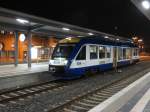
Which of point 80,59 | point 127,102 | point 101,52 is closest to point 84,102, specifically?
point 127,102

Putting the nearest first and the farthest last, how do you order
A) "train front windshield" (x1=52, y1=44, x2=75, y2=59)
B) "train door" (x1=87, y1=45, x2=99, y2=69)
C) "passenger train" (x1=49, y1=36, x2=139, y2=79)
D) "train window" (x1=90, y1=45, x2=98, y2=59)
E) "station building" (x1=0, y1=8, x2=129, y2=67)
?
"passenger train" (x1=49, y1=36, x2=139, y2=79)
"train front windshield" (x1=52, y1=44, x2=75, y2=59)
"train door" (x1=87, y1=45, x2=99, y2=69)
"train window" (x1=90, y1=45, x2=98, y2=59)
"station building" (x1=0, y1=8, x2=129, y2=67)

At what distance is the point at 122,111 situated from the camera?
25.4 feet

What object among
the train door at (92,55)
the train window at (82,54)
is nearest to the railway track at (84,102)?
the train window at (82,54)

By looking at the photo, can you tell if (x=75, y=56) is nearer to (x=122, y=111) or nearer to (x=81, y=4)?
(x=122, y=111)

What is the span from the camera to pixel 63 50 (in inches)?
663

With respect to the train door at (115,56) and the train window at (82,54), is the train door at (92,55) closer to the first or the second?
the train window at (82,54)

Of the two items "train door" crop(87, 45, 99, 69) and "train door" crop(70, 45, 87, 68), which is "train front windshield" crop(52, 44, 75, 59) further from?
"train door" crop(87, 45, 99, 69)

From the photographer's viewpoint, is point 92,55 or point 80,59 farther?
point 92,55

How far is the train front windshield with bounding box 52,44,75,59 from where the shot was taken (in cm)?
1642

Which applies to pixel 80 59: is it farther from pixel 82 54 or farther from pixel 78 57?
pixel 82 54

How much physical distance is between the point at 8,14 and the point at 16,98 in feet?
22.5

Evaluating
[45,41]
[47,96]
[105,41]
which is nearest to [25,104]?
[47,96]

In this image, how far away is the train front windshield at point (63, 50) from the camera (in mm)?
16422

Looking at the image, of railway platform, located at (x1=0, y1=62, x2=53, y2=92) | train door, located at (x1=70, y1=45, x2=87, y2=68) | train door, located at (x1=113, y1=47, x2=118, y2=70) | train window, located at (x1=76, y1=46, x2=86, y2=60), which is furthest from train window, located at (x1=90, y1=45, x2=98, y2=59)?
train door, located at (x1=113, y1=47, x2=118, y2=70)
